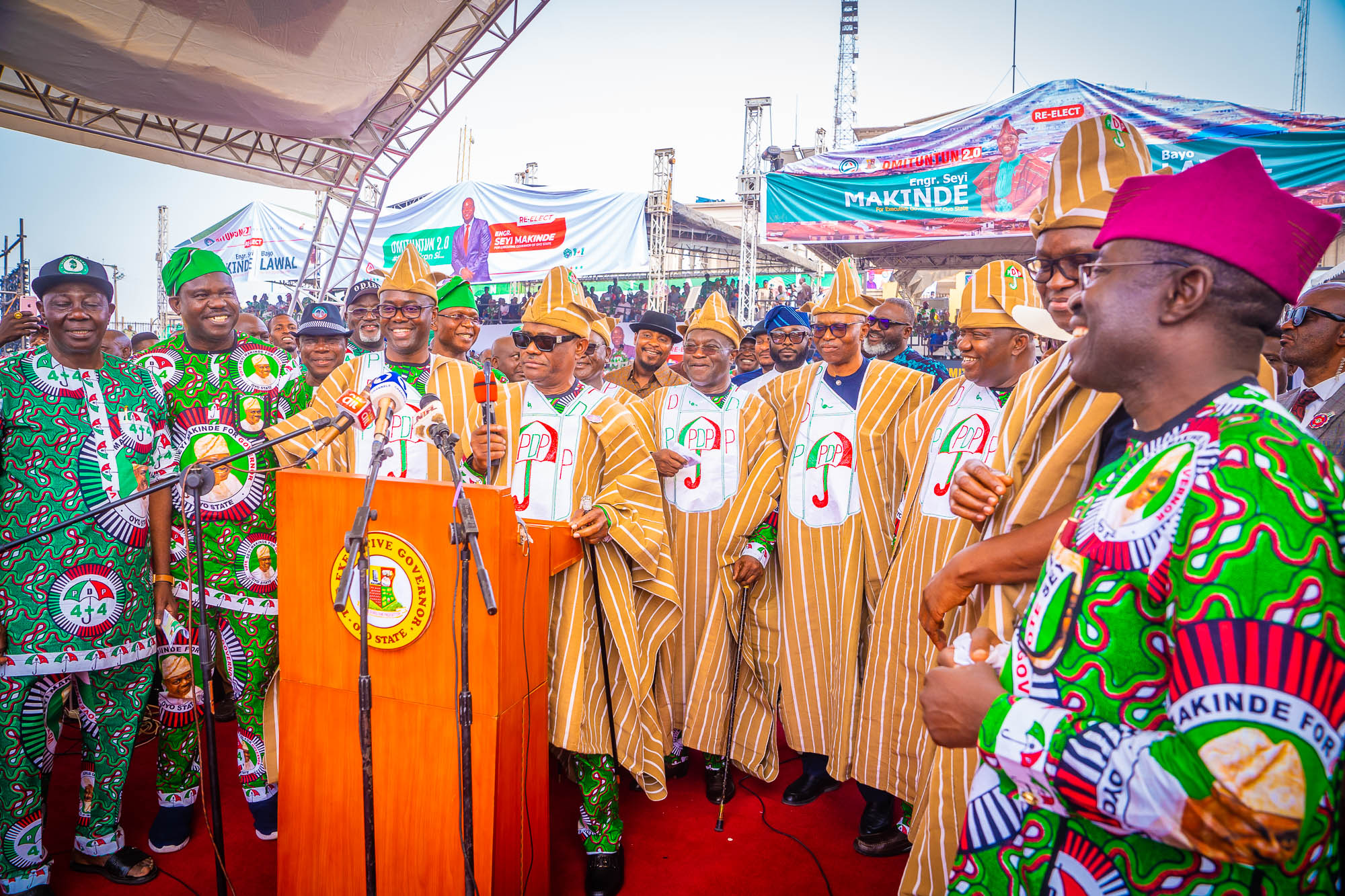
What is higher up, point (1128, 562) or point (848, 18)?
point (848, 18)

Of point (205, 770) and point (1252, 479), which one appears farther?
point (205, 770)

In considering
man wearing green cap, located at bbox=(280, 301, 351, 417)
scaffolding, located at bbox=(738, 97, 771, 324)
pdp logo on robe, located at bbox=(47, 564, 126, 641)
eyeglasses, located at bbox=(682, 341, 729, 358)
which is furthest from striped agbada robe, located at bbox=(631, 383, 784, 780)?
scaffolding, located at bbox=(738, 97, 771, 324)

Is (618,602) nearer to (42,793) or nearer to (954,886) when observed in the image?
(954,886)

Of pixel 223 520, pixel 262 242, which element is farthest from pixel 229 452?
pixel 262 242

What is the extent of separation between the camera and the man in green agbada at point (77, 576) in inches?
116

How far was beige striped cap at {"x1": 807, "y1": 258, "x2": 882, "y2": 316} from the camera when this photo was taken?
3975 mm

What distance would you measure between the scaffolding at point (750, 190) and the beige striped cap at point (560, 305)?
9.20 m

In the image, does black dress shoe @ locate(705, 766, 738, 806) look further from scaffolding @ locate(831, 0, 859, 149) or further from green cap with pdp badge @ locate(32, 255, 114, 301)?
scaffolding @ locate(831, 0, 859, 149)

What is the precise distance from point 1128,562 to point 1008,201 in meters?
8.73

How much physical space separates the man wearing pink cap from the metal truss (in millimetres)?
6941

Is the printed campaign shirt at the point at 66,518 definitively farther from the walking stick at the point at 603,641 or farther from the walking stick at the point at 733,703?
the walking stick at the point at 733,703

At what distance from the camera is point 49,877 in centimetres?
305

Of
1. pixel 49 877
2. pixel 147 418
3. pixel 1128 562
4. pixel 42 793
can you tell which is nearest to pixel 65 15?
pixel 147 418

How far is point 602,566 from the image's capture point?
3.18 meters
